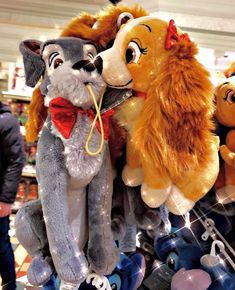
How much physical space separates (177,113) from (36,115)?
314 mm

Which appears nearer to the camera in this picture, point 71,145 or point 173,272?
point 71,145

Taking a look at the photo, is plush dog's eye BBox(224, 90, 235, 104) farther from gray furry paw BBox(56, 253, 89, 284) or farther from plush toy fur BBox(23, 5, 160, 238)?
gray furry paw BBox(56, 253, 89, 284)

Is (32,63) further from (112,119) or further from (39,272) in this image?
(39,272)

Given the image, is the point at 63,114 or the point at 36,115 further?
the point at 36,115

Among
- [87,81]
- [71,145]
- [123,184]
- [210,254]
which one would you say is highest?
[87,81]

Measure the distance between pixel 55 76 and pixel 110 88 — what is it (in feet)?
0.38

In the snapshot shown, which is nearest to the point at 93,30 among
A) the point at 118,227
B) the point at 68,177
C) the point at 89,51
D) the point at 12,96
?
the point at 89,51

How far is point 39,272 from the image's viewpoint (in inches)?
26.2

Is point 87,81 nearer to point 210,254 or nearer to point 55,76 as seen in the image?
point 55,76

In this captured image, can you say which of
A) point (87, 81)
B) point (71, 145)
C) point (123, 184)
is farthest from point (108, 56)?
point (123, 184)

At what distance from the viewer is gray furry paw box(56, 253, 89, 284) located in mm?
625

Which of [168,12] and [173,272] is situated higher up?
[168,12]

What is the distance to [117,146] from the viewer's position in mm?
753

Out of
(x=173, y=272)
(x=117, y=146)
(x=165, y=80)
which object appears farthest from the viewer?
(x=173, y=272)
